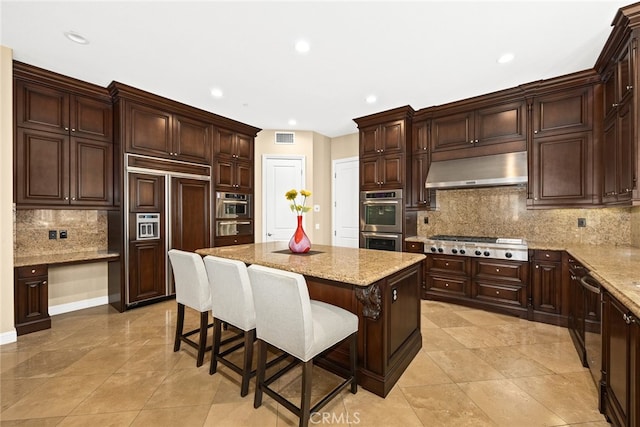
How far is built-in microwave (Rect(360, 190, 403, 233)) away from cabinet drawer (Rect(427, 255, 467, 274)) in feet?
2.17

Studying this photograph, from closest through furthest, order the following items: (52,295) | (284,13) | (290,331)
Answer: (290,331)
(284,13)
(52,295)

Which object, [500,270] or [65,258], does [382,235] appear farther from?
[65,258]

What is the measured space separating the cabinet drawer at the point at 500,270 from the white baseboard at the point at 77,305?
5.08m

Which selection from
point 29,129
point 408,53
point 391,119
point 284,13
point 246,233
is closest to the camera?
point 284,13

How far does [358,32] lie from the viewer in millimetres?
2523

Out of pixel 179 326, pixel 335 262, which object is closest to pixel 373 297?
pixel 335 262

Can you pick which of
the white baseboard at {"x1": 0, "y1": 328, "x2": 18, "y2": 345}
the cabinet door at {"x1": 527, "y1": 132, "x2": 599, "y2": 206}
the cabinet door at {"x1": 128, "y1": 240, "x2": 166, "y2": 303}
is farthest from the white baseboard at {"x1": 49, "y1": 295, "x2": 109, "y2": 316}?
the cabinet door at {"x1": 527, "y1": 132, "x2": 599, "y2": 206}

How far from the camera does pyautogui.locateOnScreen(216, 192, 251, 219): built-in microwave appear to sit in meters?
4.69

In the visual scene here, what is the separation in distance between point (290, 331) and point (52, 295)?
12.1 feet

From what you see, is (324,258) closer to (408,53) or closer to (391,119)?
(408,53)

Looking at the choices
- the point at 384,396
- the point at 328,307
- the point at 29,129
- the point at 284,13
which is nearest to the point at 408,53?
the point at 284,13

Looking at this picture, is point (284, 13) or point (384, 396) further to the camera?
point (284, 13)

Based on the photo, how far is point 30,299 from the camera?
3021mm

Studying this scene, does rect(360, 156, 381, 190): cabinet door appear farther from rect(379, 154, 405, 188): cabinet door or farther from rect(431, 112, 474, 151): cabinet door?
rect(431, 112, 474, 151): cabinet door
